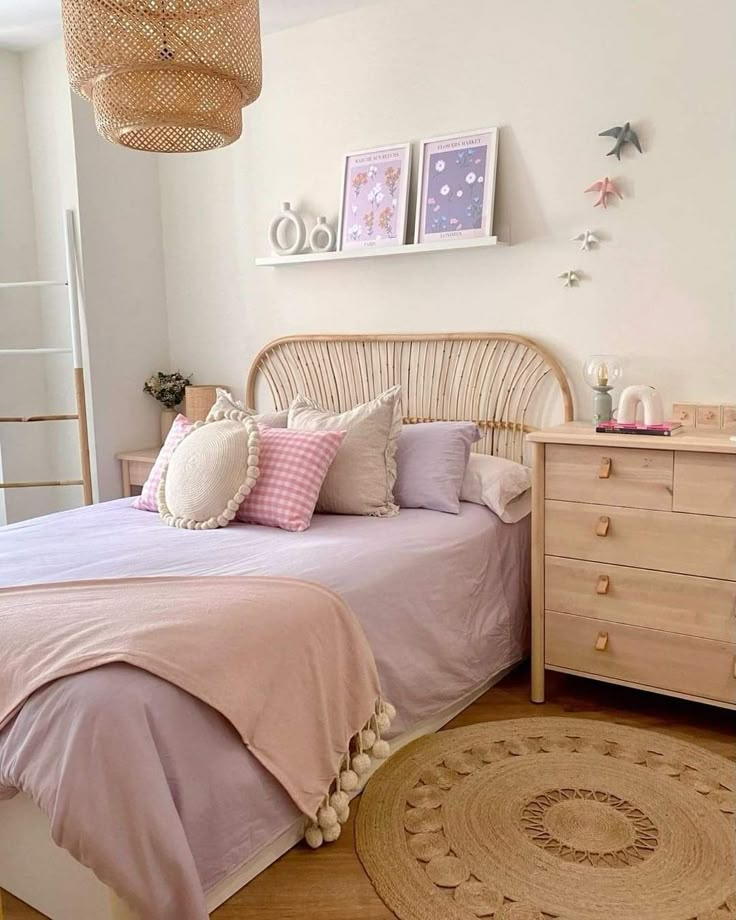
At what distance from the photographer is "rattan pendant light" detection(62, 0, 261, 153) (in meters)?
1.90

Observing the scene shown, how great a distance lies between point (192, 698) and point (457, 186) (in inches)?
83.6

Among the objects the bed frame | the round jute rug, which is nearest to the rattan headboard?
the bed frame

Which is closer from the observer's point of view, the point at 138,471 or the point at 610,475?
the point at 610,475

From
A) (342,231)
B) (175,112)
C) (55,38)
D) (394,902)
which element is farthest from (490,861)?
(55,38)

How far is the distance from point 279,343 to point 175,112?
5.61 ft

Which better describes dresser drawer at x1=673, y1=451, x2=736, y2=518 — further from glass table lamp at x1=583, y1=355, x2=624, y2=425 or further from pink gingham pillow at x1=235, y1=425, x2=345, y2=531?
pink gingham pillow at x1=235, y1=425, x2=345, y2=531

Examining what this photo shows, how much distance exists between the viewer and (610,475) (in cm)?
252

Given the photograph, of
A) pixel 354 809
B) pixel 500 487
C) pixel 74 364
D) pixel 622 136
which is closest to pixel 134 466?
pixel 74 364

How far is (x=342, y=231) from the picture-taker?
11.1 ft

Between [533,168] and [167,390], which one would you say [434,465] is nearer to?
[533,168]

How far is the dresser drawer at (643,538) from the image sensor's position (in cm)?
236

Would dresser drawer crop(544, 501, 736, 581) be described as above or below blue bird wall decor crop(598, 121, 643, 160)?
below

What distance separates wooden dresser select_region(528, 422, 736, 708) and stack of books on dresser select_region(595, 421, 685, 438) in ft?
0.12

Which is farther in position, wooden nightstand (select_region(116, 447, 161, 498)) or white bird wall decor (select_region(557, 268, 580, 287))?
wooden nightstand (select_region(116, 447, 161, 498))
